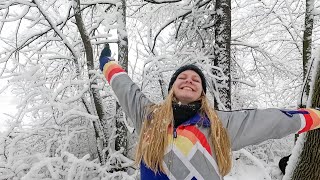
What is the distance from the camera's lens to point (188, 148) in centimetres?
191

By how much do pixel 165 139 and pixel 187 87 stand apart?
36 centimetres

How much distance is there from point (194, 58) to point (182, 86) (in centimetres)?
398

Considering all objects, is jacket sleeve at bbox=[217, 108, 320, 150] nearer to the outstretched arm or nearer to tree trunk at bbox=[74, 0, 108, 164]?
the outstretched arm

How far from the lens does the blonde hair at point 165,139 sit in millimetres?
1941

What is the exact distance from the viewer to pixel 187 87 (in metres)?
2.12

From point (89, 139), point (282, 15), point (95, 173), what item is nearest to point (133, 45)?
point (89, 139)

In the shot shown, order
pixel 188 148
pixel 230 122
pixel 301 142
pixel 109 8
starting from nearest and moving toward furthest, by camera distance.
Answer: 1. pixel 188 148
2. pixel 230 122
3. pixel 301 142
4. pixel 109 8

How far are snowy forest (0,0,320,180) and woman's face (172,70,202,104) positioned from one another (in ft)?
3.51

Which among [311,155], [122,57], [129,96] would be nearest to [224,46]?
[122,57]

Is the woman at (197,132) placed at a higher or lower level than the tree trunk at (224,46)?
lower

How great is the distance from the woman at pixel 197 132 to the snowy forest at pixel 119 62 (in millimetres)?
838

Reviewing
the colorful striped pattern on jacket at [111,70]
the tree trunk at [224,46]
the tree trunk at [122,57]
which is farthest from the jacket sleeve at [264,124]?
the tree trunk at [224,46]

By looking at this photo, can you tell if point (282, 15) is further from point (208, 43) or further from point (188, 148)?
point (188, 148)

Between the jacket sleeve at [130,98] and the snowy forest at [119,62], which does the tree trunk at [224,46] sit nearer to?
the snowy forest at [119,62]
